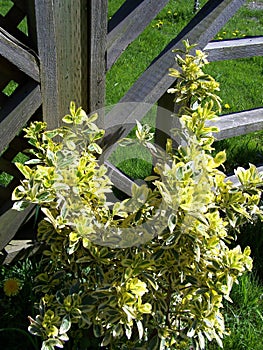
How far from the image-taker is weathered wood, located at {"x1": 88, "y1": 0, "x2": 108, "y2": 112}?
6.47 ft

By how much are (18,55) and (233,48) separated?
1.22 m

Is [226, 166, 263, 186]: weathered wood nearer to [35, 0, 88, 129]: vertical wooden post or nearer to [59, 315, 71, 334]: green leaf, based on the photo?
[35, 0, 88, 129]: vertical wooden post

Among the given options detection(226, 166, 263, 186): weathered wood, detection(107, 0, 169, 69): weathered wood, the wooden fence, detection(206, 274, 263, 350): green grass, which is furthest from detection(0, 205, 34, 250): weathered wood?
detection(226, 166, 263, 186): weathered wood

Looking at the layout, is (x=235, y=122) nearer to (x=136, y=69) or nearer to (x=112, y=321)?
(x=112, y=321)

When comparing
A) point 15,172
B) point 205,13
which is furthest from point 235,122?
point 15,172

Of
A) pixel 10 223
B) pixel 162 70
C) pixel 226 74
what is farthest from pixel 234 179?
pixel 226 74

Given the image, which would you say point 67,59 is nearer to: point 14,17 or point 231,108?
point 14,17

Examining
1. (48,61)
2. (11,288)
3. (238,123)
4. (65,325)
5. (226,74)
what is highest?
(226,74)

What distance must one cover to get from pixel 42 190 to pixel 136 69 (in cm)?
354

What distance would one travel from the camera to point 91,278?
6.31 ft

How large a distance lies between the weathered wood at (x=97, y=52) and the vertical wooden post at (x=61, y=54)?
2 centimetres

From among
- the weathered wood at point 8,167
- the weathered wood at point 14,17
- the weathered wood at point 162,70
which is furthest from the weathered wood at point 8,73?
the weathered wood at point 162,70

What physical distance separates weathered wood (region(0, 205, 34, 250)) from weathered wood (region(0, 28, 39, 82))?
65 centimetres

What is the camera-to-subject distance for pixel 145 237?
71.1 inches
